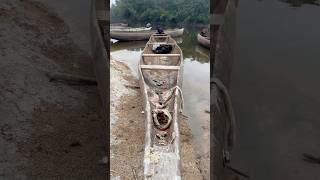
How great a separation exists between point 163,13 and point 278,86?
42297mm

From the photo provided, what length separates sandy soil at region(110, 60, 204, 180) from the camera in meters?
6.34

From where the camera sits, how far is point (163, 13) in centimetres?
4253

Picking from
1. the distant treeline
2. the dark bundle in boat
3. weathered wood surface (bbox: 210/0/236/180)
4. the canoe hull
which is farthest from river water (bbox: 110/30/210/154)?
the distant treeline

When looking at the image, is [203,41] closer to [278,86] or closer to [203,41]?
[203,41]

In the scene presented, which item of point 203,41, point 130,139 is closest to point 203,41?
point 203,41

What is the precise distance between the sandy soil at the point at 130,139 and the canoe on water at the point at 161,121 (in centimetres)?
43

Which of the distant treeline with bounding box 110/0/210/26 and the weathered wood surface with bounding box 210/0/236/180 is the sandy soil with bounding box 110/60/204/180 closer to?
the weathered wood surface with bounding box 210/0/236/180

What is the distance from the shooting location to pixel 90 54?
134 centimetres

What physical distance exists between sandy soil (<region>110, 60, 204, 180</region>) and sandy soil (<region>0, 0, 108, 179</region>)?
4.78m

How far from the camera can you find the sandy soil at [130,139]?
20.8 feet

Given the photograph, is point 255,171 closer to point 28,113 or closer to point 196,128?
point 28,113

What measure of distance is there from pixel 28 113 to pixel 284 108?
94cm

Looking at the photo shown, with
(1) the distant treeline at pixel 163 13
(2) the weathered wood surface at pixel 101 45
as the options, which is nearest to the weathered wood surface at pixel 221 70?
(2) the weathered wood surface at pixel 101 45

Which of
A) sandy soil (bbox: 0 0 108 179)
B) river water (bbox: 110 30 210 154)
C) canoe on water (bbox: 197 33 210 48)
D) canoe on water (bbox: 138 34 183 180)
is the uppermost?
sandy soil (bbox: 0 0 108 179)
